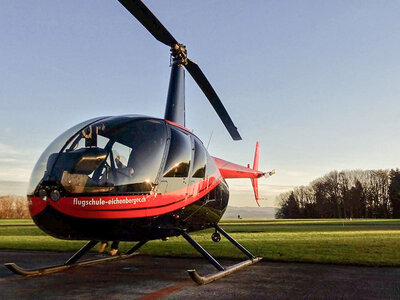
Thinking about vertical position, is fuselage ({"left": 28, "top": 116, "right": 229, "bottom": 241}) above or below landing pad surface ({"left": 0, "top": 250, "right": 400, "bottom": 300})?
above

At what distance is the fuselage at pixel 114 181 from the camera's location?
196 inches

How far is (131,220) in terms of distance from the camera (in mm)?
5348

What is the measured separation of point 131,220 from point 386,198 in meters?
115

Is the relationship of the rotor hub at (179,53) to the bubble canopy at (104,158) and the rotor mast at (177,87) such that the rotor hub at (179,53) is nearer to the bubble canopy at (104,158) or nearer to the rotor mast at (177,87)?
the rotor mast at (177,87)

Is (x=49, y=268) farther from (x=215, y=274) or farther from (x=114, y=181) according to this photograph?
(x=215, y=274)

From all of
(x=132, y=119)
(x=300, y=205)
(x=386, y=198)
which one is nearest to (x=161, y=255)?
(x=132, y=119)

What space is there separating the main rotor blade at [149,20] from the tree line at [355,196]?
10393cm

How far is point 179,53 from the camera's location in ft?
30.1

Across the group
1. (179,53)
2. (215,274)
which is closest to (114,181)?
(215,274)

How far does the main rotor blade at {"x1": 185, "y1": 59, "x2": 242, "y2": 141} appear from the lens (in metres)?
10.1

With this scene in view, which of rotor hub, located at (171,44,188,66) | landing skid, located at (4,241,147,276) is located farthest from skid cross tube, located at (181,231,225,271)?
rotor hub, located at (171,44,188,66)

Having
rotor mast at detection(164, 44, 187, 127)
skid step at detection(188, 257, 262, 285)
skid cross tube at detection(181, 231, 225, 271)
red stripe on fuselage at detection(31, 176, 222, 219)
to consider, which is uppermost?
rotor mast at detection(164, 44, 187, 127)

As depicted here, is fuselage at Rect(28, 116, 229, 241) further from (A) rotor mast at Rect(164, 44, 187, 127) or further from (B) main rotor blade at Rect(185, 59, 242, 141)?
(B) main rotor blade at Rect(185, 59, 242, 141)

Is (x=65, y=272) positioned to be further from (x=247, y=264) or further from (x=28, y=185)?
(x=247, y=264)
